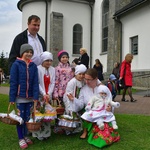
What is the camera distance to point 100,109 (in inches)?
175

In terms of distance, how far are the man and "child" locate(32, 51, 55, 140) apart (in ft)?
0.72

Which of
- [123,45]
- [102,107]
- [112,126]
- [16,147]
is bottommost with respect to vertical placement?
[16,147]

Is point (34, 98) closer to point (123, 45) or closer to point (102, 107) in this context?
point (102, 107)

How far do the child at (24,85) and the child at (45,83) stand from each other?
0.72ft

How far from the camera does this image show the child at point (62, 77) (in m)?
4.83

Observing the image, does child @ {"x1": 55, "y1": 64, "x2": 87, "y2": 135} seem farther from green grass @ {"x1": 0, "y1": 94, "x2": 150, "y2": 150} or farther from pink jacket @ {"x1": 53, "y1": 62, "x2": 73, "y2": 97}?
green grass @ {"x1": 0, "y1": 94, "x2": 150, "y2": 150}

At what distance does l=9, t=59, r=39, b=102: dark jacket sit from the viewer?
415 cm

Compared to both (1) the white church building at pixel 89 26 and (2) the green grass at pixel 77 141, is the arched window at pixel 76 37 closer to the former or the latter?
(1) the white church building at pixel 89 26

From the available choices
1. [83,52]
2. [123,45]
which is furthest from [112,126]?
[123,45]

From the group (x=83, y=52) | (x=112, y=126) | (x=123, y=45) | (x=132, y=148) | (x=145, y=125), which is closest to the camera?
(x=132, y=148)

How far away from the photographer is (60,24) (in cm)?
2380

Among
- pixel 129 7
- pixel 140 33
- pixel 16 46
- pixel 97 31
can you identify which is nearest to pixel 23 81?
pixel 16 46

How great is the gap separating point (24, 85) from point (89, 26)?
21452 mm

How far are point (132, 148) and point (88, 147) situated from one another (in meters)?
0.71
